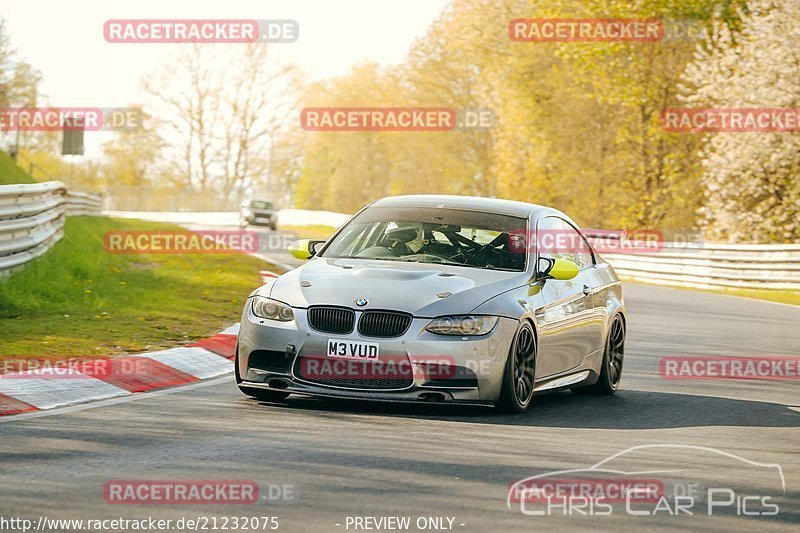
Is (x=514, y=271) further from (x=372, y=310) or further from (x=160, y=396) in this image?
(x=160, y=396)

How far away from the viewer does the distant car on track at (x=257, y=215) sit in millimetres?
62969

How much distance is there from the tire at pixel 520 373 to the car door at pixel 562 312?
6.3 inches

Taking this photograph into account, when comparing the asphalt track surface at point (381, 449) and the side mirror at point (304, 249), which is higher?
the side mirror at point (304, 249)

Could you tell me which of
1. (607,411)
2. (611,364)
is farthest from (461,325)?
(611,364)

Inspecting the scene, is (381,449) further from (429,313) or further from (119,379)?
(119,379)

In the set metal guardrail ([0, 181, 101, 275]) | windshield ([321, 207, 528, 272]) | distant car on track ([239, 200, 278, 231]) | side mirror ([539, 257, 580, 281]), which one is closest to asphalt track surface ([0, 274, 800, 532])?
side mirror ([539, 257, 580, 281])

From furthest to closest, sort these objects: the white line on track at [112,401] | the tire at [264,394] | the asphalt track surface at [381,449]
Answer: the tire at [264,394] → the white line on track at [112,401] → the asphalt track surface at [381,449]

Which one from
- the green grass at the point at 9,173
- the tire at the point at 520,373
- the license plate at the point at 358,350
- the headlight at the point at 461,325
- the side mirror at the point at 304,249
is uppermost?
the green grass at the point at 9,173

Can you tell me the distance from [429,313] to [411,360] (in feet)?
1.12

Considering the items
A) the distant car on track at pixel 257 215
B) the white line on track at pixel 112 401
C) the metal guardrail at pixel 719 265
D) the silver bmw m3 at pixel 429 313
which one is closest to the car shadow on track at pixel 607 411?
the silver bmw m3 at pixel 429 313

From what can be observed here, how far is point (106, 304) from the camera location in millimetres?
15633

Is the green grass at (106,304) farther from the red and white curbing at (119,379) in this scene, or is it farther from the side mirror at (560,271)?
the side mirror at (560,271)

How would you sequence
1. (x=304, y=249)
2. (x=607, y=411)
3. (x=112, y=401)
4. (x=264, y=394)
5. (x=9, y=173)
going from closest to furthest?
(x=112, y=401) < (x=264, y=394) < (x=607, y=411) < (x=304, y=249) < (x=9, y=173)

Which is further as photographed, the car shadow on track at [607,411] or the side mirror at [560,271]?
the side mirror at [560,271]
